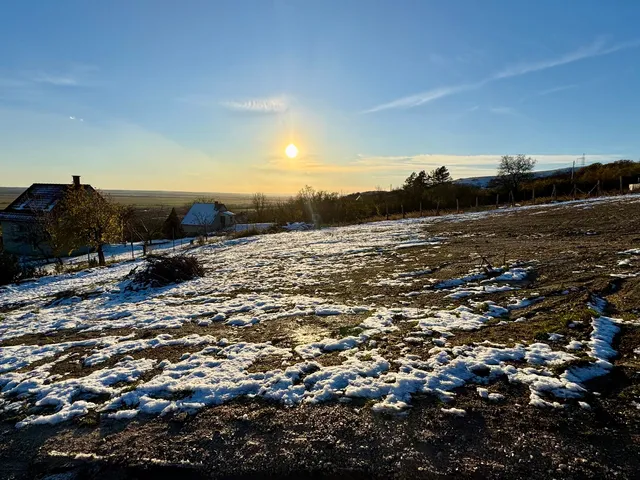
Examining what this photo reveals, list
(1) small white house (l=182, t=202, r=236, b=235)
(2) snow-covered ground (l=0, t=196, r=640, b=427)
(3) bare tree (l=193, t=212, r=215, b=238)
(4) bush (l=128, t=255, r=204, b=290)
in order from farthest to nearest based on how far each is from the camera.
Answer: (1) small white house (l=182, t=202, r=236, b=235)
(3) bare tree (l=193, t=212, r=215, b=238)
(4) bush (l=128, t=255, r=204, b=290)
(2) snow-covered ground (l=0, t=196, r=640, b=427)

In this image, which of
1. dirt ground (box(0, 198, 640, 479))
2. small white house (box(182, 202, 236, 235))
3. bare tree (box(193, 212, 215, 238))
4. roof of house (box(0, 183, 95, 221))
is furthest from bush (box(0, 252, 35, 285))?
bare tree (box(193, 212, 215, 238))

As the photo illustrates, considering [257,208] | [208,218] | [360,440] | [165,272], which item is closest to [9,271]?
[165,272]

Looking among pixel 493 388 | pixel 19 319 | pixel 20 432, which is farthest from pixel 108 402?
pixel 19 319

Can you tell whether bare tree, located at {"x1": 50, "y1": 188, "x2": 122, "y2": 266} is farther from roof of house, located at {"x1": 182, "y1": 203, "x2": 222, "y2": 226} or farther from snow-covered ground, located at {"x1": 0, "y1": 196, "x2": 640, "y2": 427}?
roof of house, located at {"x1": 182, "y1": 203, "x2": 222, "y2": 226}

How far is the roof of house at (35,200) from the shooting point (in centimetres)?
3209

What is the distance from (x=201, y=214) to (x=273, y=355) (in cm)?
5190

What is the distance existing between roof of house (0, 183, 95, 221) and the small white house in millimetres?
18032

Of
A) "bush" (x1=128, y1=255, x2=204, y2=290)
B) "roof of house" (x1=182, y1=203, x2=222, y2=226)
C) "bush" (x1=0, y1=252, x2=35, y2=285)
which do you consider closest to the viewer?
"bush" (x1=128, y1=255, x2=204, y2=290)

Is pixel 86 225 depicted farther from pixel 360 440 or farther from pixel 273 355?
pixel 360 440

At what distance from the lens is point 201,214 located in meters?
A: 53.0

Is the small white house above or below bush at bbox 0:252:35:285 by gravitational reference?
above

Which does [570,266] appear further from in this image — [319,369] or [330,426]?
[330,426]

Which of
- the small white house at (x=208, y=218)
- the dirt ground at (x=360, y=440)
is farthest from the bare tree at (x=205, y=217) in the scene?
the dirt ground at (x=360, y=440)

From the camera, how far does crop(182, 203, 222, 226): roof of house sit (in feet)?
172
